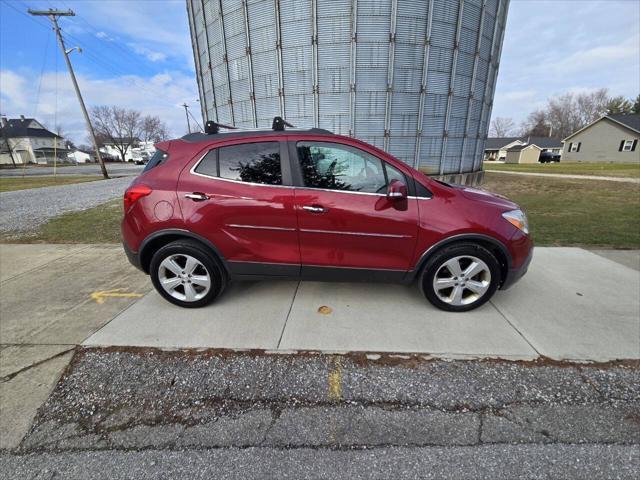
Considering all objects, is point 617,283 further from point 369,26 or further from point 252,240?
point 369,26

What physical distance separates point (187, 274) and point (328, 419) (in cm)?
200

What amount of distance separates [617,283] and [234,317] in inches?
178

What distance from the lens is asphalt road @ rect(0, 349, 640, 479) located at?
64.6 inches

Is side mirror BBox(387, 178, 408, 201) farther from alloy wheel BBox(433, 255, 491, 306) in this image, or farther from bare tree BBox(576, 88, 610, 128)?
bare tree BBox(576, 88, 610, 128)

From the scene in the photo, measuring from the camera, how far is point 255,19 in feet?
34.7

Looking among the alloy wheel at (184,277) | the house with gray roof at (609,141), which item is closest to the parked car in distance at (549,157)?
the house with gray roof at (609,141)

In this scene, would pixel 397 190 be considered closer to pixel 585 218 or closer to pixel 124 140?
pixel 585 218

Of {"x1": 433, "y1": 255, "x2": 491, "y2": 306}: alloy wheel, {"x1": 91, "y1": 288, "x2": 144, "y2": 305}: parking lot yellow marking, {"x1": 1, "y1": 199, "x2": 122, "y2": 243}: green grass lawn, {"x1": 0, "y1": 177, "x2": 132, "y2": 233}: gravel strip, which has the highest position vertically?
{"x1": 433, "y1": 255, "x2": 491, "y2": 306}: alloy wheel

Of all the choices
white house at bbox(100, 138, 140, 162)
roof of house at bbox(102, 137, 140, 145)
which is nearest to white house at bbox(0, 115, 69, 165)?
white house at bbox(100, 138, 140, 162)

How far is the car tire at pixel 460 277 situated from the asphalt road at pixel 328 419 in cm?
76

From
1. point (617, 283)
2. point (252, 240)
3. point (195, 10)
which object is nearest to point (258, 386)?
point (252, 240)

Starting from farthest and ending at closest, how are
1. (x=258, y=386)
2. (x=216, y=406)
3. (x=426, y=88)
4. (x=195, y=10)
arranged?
(x=195, y=10), (x=426, y=88), (x=258, y=386), (x=216, y=406)

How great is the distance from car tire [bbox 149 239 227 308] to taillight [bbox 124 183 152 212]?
1.75 feet

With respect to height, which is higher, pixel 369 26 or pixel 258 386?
pixel 369 26
